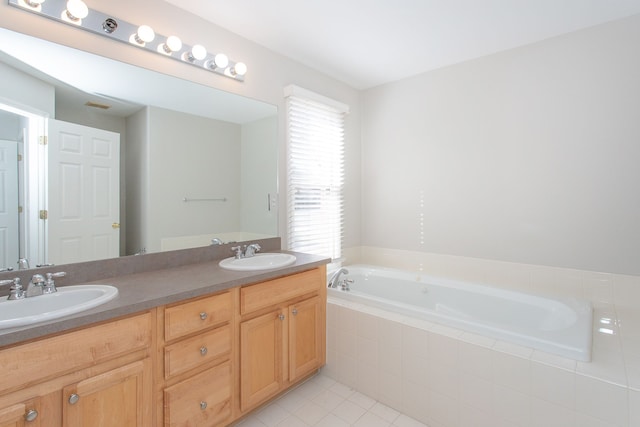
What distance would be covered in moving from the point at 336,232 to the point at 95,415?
225 centimetres

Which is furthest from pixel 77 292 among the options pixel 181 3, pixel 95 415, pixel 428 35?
pixel 428 35

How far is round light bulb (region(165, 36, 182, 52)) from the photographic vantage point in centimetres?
180

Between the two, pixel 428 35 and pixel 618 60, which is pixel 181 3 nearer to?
pixel 428 35

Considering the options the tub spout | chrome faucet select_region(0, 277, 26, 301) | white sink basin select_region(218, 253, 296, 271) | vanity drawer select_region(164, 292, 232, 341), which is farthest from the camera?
the tub spout

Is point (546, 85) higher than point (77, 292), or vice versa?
Answer: point (546, 85)

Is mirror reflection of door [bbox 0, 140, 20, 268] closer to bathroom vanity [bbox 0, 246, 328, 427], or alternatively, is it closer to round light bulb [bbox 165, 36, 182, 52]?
bathroom vanity [bbox 0, 246, 328, 427]

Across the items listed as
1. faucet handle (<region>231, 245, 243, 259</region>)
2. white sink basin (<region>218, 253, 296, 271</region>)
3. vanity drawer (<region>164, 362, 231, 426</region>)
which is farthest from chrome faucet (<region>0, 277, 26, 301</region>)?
faucet handle (<region>231, 245, 243, 259</region>)

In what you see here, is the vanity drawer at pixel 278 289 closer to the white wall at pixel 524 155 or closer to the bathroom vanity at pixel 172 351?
the bathroom vanity at pixel 172 351

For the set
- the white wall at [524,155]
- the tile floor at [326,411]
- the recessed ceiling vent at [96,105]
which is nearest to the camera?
the recessed ceiling vent at [96,105]

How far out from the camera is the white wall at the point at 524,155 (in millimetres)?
2033

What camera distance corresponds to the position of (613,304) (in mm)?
2035

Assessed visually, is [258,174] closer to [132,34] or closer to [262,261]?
[262,261]

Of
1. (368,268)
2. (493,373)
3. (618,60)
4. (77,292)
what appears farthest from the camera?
(368,268)

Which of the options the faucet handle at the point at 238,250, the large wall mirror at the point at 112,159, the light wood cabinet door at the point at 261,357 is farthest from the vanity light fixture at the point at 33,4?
the light wood cabinet door at the point at 261,357
